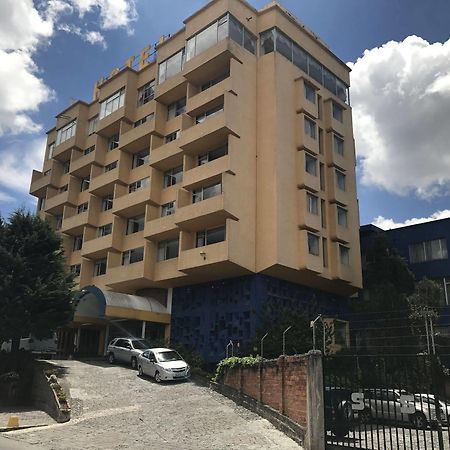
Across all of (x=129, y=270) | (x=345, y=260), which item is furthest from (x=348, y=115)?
(x=129, y=270)

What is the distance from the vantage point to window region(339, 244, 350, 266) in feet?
116

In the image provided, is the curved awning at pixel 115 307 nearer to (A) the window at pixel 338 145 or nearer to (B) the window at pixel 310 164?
(B) the window at pixel 310 164

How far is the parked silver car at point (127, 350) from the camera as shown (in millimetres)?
29094

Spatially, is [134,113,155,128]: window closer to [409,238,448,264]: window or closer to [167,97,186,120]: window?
[167,97,186,120]: window

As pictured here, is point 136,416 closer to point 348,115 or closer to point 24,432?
point 24,432

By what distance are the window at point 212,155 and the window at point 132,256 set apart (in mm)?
8226

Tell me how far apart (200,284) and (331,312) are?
31.3 ft

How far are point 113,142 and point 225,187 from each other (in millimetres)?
18354

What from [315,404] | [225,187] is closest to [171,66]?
[225,187]

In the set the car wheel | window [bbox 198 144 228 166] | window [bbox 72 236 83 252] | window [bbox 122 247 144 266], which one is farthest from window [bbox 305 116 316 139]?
the car wheel

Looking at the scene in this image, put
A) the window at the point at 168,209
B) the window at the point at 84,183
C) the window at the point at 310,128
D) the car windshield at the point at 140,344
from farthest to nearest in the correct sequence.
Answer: the window at the point at 84,183
the window at the point at 168,209
the window at the point at 310,128
the car windshield at the point at 140,344

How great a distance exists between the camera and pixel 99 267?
4216 centimetres

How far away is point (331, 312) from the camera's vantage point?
117 ft

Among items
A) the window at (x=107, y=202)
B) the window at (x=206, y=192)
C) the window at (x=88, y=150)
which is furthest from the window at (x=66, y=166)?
the window at (x=206, y=192)
